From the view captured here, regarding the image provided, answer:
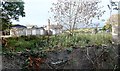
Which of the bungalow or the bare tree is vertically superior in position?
the bare tree

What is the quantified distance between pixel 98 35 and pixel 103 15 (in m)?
0.28

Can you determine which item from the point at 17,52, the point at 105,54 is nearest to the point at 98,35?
the point at 105,54

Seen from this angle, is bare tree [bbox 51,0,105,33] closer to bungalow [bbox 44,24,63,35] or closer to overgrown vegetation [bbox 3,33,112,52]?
bungalow [bbox 44,24,63,35]

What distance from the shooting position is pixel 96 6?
338cm

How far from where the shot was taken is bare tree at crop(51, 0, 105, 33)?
3357 mm

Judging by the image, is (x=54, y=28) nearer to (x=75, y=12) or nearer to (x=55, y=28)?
(x=55, y=28)

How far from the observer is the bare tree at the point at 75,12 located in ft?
11.0

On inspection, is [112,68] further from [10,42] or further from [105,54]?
[10,42]

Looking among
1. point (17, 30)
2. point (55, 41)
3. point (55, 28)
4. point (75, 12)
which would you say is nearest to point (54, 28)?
point (55, 28)

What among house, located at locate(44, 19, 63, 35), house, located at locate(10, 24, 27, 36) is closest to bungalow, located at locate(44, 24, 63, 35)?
house, located at locate(44, 19, 63, 35)

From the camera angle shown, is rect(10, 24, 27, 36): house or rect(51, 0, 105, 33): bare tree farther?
rect(51, 0, 105, 33): bare tree

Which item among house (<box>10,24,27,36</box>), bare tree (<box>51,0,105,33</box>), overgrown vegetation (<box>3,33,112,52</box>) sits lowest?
overgrown vegetation (<box>3,33,112,52</box>)

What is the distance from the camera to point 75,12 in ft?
11.1

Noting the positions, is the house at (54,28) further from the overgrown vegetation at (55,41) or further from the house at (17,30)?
the house at (17,30)
